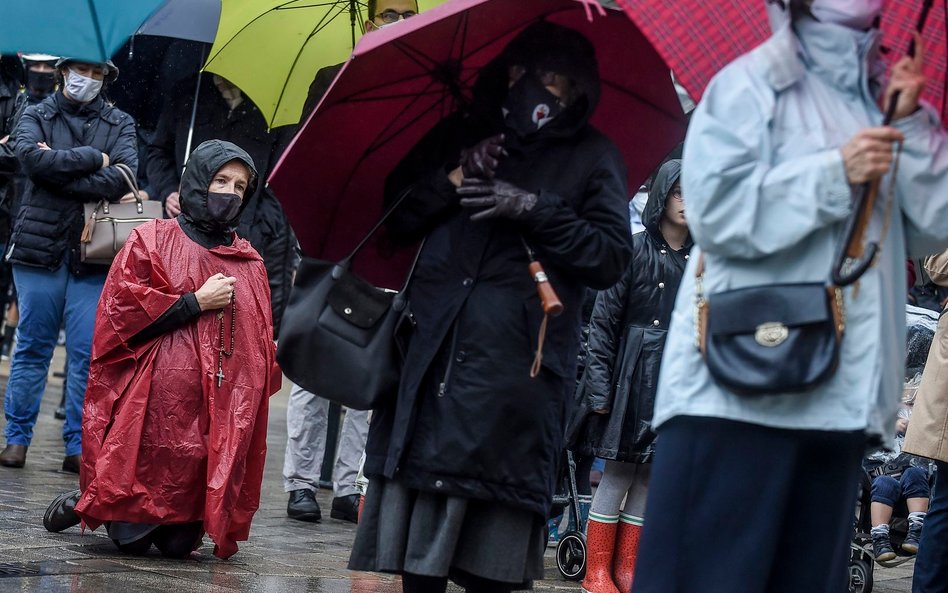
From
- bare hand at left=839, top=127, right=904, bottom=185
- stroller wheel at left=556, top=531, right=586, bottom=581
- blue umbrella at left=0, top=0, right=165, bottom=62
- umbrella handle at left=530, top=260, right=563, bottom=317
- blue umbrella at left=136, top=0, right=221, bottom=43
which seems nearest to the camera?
bare hand at left=839, top=127, right=904, bottom=185

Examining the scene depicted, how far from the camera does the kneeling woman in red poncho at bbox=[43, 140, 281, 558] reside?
6.43m

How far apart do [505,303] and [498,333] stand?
0.10 metres

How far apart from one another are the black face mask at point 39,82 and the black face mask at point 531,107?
6.24 m

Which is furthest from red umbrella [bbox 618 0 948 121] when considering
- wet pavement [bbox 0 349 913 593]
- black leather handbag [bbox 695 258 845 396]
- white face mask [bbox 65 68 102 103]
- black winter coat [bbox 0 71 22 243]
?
black winter coat [bbox 0 71 22 243]

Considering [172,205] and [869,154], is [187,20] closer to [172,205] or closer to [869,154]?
[172,205]

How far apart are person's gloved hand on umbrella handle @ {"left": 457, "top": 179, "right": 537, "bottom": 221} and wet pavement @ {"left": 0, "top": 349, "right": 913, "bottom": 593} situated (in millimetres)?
2172

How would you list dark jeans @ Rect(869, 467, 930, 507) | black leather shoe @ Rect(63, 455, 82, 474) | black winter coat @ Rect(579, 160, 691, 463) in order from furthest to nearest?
black leather shoe @ Rect(63, 455, 82, 474) → dark jeans @ Rect(869, 467, 930, 507) → black winter coat @ Rect(579, 160, 691, 463)

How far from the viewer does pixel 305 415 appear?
8453 millimetres

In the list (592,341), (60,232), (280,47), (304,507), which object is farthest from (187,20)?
(592,341)

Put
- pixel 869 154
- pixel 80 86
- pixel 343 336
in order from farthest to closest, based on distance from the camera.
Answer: pixel 80 86 → pixel 343 336 → pixel 869 154

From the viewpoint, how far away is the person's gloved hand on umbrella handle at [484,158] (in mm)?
4520

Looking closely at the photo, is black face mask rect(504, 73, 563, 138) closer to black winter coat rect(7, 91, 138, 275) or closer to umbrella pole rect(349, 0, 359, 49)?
umbrella pole rect(349, 0, 359, 49)

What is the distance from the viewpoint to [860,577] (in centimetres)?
759

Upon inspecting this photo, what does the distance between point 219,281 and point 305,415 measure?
192cm
